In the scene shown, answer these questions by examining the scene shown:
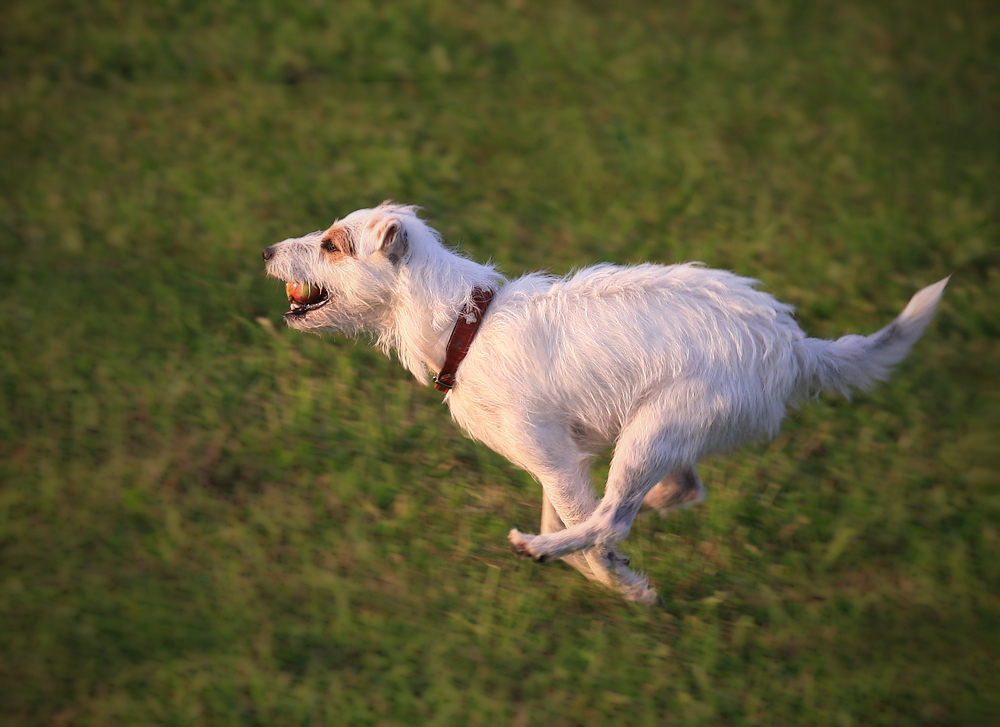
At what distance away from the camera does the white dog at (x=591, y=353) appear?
3900 millimetres

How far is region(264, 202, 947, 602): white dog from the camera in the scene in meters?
3.90

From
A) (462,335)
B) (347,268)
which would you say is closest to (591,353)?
(462,335)

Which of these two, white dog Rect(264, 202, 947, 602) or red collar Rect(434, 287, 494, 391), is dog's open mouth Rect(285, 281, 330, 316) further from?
red collar Rect(434, 287, 494, 391)

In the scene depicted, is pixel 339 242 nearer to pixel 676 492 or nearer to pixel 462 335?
pixel 462 335

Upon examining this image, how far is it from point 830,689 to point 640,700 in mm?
900

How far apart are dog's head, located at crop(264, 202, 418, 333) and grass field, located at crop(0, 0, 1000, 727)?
4.19ft

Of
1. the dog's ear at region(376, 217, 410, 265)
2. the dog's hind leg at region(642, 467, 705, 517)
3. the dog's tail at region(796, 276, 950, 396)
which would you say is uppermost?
the dog's ear at region(376, 217, 410, 265)

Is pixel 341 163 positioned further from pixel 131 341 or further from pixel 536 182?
pixel 131 341

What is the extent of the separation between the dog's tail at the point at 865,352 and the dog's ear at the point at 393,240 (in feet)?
6.06

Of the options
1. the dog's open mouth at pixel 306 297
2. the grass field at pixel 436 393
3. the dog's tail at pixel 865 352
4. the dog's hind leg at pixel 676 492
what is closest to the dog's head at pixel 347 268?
the dog's open mouth at pixel 306 297

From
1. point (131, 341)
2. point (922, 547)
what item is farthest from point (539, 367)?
point (131, 341)

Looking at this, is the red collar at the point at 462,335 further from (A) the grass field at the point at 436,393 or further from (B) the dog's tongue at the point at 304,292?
(A) the grass field at the point at 436,393

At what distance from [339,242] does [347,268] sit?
13 cm

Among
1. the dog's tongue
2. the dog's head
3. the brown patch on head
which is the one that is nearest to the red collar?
the dog's head
